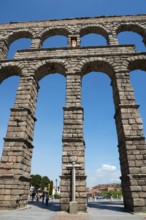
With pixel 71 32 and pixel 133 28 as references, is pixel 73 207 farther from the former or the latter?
pixel 133 28

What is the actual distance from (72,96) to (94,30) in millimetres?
8037

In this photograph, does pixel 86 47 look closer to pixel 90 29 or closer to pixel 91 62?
pixel 91 62

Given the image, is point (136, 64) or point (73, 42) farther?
point (73, 42)

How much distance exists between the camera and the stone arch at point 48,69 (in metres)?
13.5

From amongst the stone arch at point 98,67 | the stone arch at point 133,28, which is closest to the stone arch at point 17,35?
the stone arch at point 98,67

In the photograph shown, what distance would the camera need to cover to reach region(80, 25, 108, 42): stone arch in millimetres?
16156

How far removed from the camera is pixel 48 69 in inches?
551

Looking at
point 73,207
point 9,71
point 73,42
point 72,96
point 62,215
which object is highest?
point 73,42

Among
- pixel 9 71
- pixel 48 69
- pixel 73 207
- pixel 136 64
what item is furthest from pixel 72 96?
pixel 73 207

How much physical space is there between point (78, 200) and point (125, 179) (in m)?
2.68

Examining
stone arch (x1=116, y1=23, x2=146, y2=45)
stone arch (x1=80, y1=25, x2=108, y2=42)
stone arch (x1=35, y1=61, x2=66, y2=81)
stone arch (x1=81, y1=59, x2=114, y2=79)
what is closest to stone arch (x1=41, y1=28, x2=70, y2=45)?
stone arch (x1=80, y1=25, x2=108, y2=42)

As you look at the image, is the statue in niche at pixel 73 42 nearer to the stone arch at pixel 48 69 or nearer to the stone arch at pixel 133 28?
the stone arch at pixel 48 69

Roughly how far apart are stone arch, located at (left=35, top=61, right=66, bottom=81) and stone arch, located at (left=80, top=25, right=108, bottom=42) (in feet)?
15.9

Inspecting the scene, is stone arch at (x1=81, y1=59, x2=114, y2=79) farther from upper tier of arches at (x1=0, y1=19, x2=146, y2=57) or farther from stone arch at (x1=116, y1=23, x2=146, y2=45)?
stone arch at (x1=116, y1=23, x2=146, y2=45)
